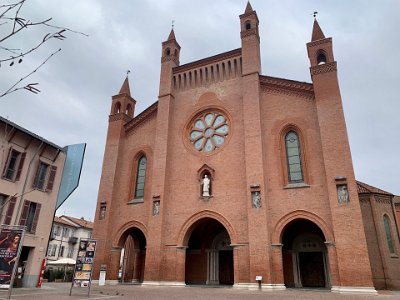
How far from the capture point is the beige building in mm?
42062

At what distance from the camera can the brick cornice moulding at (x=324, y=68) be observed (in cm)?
1934

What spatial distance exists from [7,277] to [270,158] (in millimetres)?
14385

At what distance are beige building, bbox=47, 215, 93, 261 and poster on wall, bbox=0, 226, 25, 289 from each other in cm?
3388

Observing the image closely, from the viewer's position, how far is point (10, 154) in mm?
17984

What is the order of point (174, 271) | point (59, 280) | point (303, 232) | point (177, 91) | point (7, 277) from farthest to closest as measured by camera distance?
point (59, 280)
point (177, 91)
point (303, 232)
point (174, 271)
point (7, 277)

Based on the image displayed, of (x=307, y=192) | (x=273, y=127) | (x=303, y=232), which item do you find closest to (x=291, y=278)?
(x=303, y=232)

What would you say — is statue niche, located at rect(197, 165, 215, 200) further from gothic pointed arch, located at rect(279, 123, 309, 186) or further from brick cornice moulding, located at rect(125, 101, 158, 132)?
brick cornice moulding, located at rect(125, 101, 158, 132)

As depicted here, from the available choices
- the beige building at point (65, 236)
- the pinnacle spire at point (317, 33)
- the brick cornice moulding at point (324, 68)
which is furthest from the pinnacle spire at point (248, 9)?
the beige building at point (65, 236)

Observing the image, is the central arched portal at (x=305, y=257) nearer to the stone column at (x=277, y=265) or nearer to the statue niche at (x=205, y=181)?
the stone column at (x=277, y=265)

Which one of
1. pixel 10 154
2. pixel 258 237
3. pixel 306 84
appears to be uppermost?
pixel 306 84

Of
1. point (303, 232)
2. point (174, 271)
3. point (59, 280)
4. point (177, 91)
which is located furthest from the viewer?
point (59, 280)

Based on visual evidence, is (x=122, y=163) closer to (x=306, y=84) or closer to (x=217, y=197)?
(x=217, y=197)

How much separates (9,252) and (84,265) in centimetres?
452

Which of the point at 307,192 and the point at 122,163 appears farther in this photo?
the point at 122,163
